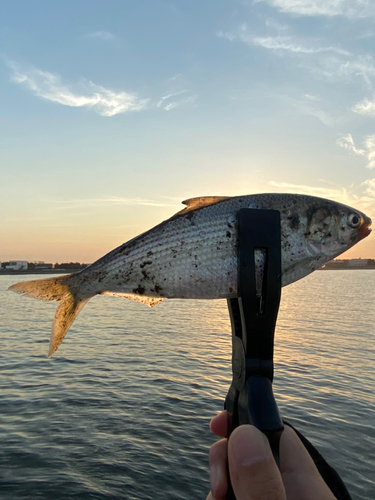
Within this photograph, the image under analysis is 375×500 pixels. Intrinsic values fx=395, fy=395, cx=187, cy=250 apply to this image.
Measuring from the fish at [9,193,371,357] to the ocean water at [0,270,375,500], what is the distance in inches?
332

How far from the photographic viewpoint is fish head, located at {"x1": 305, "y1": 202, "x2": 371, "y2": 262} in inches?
101

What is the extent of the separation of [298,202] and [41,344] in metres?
27.4

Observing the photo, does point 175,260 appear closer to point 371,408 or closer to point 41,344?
point 371,408

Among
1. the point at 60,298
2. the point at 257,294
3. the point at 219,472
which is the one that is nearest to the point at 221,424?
the point at 219,472

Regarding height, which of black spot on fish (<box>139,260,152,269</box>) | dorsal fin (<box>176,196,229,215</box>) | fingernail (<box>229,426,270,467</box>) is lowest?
fingernail (<box>229,426,270,467</box>)

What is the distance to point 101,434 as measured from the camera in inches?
470

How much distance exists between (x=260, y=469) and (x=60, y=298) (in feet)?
5.69

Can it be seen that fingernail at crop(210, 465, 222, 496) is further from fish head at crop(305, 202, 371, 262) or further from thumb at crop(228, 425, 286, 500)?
fish head at crop(305, 202, 371, 262)

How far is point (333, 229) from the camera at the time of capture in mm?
2627

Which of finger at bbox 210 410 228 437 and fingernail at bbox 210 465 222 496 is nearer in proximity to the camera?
fingernail at bbox 210 465 222 496

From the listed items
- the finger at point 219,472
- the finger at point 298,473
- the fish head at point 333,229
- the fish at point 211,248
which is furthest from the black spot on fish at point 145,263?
the finger at point 298,473

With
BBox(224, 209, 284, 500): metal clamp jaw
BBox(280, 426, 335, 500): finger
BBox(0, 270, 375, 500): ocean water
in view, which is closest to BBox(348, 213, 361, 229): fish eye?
BBox(224, 209, 284, 500): metal clamp jaw

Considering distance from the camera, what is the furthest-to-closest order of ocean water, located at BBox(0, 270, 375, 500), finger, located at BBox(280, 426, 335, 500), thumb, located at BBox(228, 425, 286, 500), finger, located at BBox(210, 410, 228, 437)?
ocean water, located at BBox(0, 270, 375, 500) → finger, located at BBox(210, 410, 228, 437) → finger, located at BBox(280, 426, 335, 500) → thumb, located at BBox(228, 425, 286, 500)

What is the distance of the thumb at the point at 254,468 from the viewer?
6.80ft
